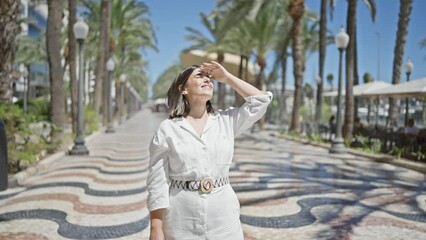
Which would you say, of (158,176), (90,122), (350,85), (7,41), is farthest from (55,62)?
(158,176)

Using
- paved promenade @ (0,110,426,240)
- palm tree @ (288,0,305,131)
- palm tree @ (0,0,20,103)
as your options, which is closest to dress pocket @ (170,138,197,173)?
paved promenade @ (0,110,426,240)

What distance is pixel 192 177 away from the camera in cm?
216

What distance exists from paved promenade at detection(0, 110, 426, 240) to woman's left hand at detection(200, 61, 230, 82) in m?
2.65

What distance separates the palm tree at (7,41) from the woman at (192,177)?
8229mm

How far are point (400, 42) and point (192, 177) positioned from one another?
19.3 metres

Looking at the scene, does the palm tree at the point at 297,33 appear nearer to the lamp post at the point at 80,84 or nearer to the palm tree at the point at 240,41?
the palm tree at the point at 240,41

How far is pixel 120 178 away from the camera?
28.0 ft

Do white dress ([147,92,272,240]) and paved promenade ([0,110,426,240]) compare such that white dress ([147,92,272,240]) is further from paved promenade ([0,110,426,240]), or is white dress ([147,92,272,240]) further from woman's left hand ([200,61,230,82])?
paved promenade ([0,110,426,240])

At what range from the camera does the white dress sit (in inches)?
84.5

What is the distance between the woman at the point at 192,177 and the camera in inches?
84.5

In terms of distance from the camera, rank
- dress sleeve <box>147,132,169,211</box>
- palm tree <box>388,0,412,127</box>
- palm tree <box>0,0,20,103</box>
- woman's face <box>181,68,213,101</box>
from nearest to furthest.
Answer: dress sleeve <box>147,132,169,211</box>
woman's face <box>181,68,213,101</box>
palm tree <box>0,0,20,103</box>
palm tree <box>388,0,412,127</box>

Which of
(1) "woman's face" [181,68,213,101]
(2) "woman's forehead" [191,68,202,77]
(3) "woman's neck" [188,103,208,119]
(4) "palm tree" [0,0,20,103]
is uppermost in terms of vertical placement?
(4) "palm tree" [0,0,20,103]

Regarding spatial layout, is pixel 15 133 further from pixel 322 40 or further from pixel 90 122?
pixel 322 40

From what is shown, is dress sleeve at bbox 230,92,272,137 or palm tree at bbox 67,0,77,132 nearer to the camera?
dress sleeve at bbox 230,92,272,137
